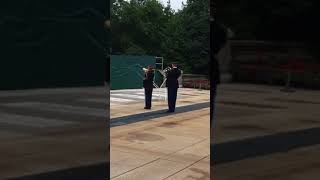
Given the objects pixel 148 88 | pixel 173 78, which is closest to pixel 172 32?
pixel 148 88

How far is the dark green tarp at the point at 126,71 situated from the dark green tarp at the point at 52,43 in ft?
Result: 64.3

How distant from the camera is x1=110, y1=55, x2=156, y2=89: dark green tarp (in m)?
24.2

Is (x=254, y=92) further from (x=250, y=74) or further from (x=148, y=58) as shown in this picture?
(x=148, y=58)

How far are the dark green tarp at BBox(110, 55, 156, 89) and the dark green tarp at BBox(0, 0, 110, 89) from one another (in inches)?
772

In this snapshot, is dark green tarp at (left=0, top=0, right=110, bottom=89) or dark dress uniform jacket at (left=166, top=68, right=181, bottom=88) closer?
dark green tarp at (left=0, top=0, right=110, bottom=89)

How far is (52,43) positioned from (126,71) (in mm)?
20689

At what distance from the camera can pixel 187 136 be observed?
9.19 m

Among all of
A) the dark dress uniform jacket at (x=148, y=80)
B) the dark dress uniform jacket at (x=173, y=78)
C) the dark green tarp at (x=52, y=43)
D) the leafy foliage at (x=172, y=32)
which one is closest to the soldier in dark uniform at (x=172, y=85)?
the dark dress uniform jacket at (x=173, y=78)

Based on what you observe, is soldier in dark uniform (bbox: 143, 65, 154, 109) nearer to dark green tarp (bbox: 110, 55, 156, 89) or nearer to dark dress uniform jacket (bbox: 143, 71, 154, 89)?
dark dress uniform jacket (bbox: 143, 71, 154, 89)

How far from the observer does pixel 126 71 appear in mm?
24734

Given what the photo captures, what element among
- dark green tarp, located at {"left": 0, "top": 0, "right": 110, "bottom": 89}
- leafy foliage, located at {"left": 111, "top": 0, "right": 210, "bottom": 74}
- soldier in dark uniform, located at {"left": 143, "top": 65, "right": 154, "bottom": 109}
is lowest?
soldier in dark uniform, located at {"left": 143, "top": 65, "right": 154, "bottom": 109}

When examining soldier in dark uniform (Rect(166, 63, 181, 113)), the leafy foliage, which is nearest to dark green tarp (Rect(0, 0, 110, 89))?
soldier in dark uniform (Rect(166, 63, 181, 113))

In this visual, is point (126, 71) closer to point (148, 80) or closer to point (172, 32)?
point (148, 80)

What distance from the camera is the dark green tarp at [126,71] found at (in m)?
24.2
